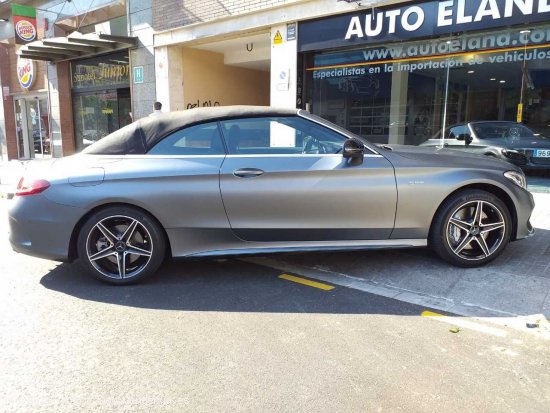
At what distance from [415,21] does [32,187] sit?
7.41 m

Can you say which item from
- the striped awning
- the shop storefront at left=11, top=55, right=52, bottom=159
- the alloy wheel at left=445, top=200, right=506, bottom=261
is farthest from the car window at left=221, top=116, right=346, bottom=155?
the shop storefront at left=11, top=55, right=52, bottom=159

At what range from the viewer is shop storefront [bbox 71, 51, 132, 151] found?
14.5 meters

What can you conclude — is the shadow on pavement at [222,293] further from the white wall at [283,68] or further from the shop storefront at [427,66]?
the white wall at [283,68]

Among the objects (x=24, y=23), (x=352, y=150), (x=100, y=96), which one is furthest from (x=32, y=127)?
(x=352, y=150)

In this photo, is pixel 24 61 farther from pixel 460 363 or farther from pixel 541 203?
pixel 460 363

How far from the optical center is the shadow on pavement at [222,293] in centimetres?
381

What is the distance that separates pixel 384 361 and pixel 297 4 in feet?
→ 28.7

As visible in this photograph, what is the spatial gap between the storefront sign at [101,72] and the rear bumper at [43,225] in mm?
10902

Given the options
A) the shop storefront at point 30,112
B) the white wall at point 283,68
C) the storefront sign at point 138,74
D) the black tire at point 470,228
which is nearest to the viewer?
the black tire at point 470,228

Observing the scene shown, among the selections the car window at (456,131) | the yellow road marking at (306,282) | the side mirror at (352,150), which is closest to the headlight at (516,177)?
the side mirror at (352,150)

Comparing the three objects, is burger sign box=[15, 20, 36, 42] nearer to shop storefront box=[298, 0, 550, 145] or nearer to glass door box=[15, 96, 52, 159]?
glass door box=[15, 96, 52, 159]

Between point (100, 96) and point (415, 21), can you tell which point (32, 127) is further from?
point (415, 21)

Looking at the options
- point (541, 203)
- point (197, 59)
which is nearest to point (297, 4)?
point (197, 59)

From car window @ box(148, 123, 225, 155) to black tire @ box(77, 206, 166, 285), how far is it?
64 centimetres
